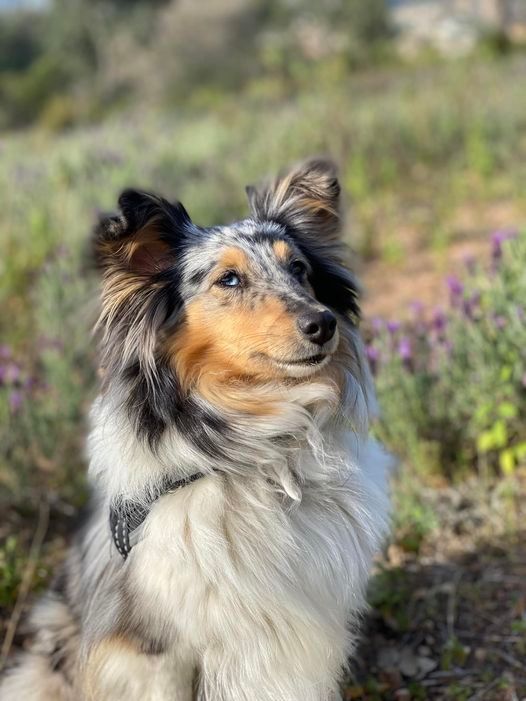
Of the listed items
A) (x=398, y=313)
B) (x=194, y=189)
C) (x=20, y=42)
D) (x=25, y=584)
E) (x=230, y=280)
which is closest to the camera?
(x=230, y=280)

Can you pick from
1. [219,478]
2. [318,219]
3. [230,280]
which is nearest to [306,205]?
[318,219]

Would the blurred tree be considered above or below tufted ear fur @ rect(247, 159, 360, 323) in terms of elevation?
above

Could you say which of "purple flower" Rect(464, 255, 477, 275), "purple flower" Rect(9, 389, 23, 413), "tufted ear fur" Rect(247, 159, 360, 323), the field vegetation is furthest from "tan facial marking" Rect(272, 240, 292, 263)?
"purple flower" Rect(9, 389, 23, 413)

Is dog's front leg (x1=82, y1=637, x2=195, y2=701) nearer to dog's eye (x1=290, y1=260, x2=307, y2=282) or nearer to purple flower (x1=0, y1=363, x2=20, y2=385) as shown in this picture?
dog's eye (x1=290, y1=260, x2=307, y2=282)

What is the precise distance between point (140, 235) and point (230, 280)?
368 mm

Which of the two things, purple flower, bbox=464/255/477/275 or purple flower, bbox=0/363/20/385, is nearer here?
purple flower, bbox=0/363/20/385

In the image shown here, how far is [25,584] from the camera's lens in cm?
370

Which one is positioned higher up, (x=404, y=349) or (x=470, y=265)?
(x=470, y=265)

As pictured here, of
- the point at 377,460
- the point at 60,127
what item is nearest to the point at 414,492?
the point at 377,460

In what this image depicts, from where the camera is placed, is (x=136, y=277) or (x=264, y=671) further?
(x=136, y=277)

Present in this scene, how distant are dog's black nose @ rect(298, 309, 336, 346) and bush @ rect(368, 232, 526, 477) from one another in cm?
154

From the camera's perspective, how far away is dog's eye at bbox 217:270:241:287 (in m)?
2.72

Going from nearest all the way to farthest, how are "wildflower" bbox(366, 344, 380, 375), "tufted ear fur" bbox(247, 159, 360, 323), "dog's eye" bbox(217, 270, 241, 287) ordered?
"dog's eye" bbox(217, 270, 241, 287), "tufted ear fur" bbox(247, 159, 360, 323), "wildflower" bbox(366, 344, 380, 375)

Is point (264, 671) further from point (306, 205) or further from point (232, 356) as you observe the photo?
point (306, 205)
